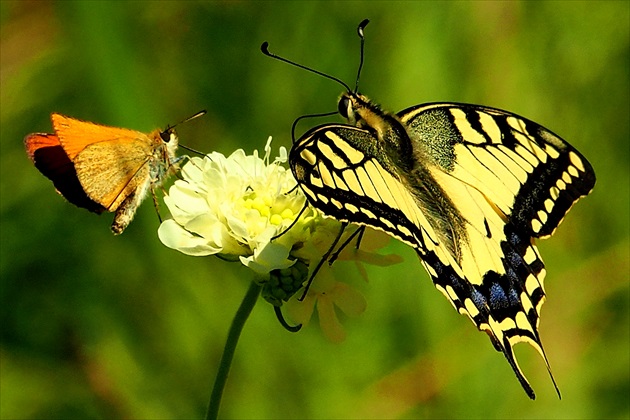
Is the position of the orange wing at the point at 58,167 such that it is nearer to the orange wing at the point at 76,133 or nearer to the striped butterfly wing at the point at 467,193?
the orange wing at the point at 76,133

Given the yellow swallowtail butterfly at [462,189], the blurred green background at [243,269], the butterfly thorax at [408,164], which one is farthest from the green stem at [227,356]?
the blurred green background at [243,269]

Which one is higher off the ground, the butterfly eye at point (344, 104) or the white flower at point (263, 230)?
the butterfly eye at point (344, 104)

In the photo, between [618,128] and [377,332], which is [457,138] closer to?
[377,332]

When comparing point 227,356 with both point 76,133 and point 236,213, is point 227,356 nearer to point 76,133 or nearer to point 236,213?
point 236,213

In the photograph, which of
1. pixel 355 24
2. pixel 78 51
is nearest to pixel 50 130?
pixel 78 51

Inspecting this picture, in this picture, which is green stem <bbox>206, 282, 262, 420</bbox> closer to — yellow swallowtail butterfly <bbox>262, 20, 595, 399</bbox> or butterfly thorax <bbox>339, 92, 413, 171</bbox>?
yellow swallowtail butterfly <bbox>262, 20, 595, 399</bbox>

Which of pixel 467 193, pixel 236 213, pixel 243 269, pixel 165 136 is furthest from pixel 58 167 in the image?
pixel 243 269

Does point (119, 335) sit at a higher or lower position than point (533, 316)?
higher

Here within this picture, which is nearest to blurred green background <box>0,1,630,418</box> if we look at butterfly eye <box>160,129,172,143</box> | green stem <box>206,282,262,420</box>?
butterfly eye <box>160,129,172,143</box>
